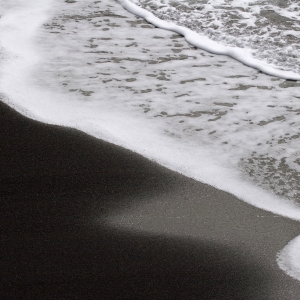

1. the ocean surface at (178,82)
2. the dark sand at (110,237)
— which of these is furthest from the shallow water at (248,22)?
the dark sand at (110,237)

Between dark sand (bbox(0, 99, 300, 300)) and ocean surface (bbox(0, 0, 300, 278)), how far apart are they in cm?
12

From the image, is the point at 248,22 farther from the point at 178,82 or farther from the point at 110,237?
the point at 110,237

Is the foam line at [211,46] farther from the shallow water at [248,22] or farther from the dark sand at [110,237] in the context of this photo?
the dark sand at [110,237]

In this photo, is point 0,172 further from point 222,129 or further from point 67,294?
point 222,129

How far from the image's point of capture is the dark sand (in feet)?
6.35

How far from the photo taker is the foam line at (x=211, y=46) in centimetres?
374

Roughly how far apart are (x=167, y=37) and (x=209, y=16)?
0.69 metres

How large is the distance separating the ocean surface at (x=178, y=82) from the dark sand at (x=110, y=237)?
125 millimetres

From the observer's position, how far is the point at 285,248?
214cm

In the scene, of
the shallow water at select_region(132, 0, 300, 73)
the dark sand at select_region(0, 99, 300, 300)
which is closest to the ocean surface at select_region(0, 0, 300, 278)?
the shallow water at select_region(132, 0, 300, 73)

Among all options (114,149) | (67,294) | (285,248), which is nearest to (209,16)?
(114,149)

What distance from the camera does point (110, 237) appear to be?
84.9 inches

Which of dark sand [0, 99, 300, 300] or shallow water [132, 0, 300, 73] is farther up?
dark sand [0, 99, 300, 300]

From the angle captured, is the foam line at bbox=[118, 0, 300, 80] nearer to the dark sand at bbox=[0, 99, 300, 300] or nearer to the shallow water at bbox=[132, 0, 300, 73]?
the shallow water at bbox=[132, 0, 300, 73]
